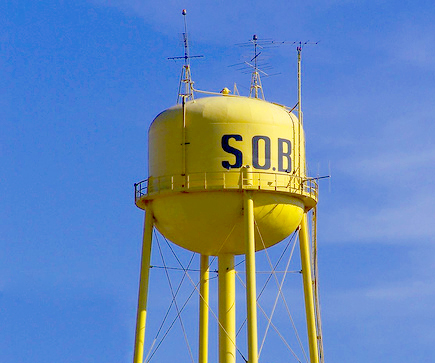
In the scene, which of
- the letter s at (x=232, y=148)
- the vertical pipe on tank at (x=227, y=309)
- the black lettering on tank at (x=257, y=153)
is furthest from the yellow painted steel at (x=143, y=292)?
the black lettering on tank at (x=257, y=153)

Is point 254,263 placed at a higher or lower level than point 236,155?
lower

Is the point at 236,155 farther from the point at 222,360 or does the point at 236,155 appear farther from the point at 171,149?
the point at 222,360

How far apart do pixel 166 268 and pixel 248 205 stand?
409 centimetres

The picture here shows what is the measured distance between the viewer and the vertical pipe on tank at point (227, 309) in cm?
4822

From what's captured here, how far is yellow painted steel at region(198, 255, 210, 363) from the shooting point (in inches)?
1953

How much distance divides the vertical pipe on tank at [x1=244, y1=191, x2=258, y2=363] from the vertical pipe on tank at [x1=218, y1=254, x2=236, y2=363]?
10.7 feet

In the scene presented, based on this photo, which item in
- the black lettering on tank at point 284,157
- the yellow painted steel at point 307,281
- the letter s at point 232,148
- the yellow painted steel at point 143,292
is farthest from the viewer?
→ the yellow painted steel at point 307,281

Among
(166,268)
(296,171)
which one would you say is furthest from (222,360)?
(296,171)

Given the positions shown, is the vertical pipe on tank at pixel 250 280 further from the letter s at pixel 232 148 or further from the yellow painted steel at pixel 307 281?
the yellow painted steel at pixel 307 281

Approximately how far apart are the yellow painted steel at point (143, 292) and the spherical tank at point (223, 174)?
16.8 inches

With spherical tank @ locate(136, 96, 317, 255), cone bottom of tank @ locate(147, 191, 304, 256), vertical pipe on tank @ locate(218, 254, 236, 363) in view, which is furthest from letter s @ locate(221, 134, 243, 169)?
vertical pipe on tank @ locate(218, 254, 236, 363)

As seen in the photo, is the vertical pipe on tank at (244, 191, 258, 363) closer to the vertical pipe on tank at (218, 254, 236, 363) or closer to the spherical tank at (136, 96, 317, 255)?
the spherical tank at (136, 96, 317, 255)

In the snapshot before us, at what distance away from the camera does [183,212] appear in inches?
1813

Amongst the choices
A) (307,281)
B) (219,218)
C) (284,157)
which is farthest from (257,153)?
(307,281)
